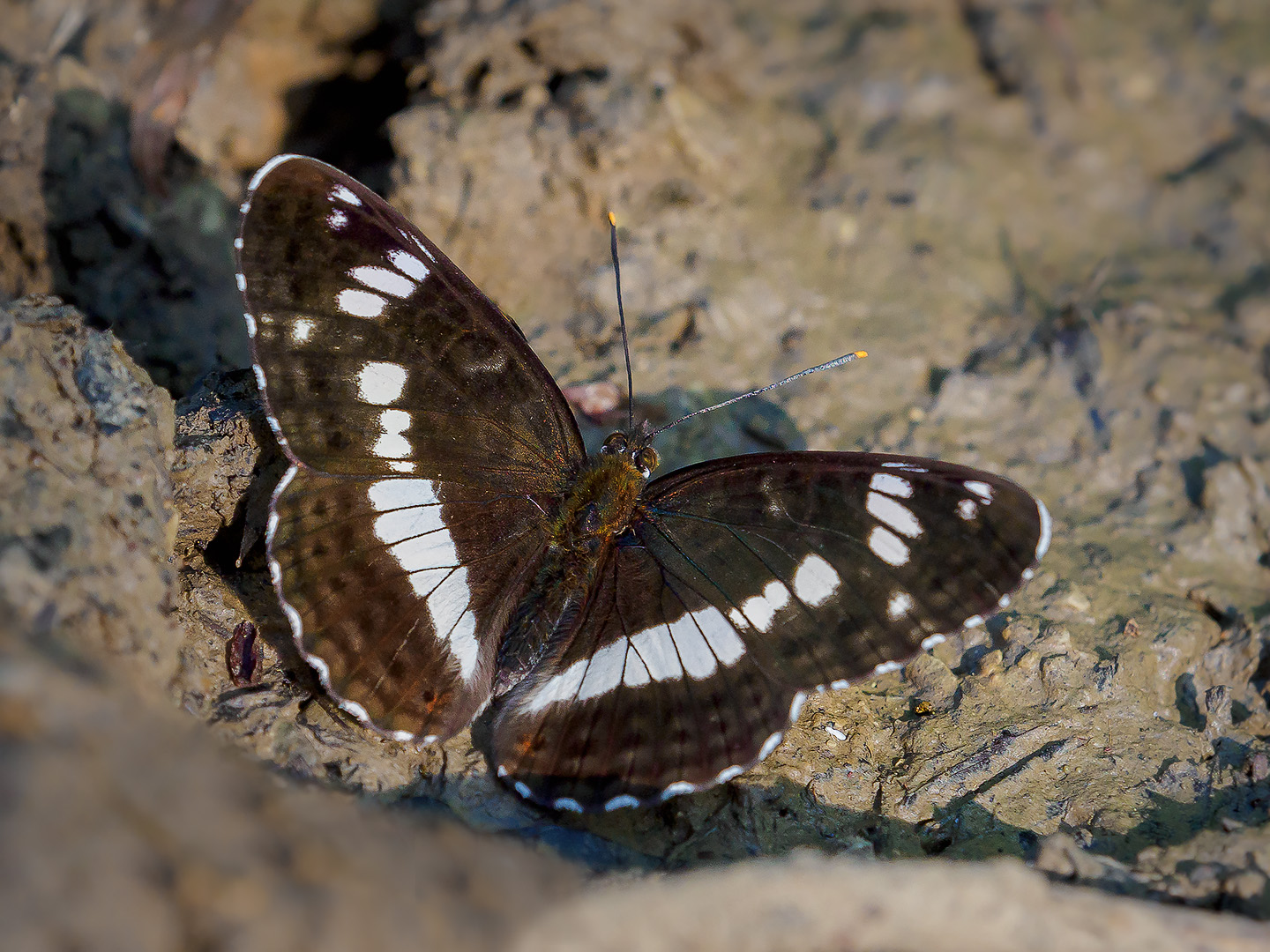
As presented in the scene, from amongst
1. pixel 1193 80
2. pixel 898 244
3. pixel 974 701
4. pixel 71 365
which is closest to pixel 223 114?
pixel 71 365

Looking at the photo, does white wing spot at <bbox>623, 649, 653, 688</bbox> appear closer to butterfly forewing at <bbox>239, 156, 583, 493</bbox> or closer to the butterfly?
the butterfly

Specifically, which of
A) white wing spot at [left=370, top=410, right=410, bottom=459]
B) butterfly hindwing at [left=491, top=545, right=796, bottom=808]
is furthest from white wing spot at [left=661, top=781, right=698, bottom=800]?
white wing spot at [left=370, top=410, right=410, bottom=459]

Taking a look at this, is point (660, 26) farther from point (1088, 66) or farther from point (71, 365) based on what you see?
point (71, 365)

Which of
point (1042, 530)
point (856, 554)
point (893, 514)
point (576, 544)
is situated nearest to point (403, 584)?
point (576, 544)

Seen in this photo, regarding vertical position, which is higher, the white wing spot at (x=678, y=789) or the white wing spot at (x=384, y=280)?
the white wing spot at (x=384, y=280)

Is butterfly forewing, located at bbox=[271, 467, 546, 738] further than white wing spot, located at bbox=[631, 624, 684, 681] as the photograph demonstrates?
No

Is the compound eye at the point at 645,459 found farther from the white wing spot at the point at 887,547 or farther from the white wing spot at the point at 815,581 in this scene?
the white wing spot at the point at 887,547

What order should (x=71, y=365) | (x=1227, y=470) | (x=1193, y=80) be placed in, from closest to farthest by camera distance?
(x=71, y=365) < (x=1227, y=470) < (x=1193, y=80)

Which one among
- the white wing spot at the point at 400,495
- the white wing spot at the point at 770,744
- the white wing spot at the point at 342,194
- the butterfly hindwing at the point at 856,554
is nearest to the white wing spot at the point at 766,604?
the butterfly hindwing at the point at 856,554
